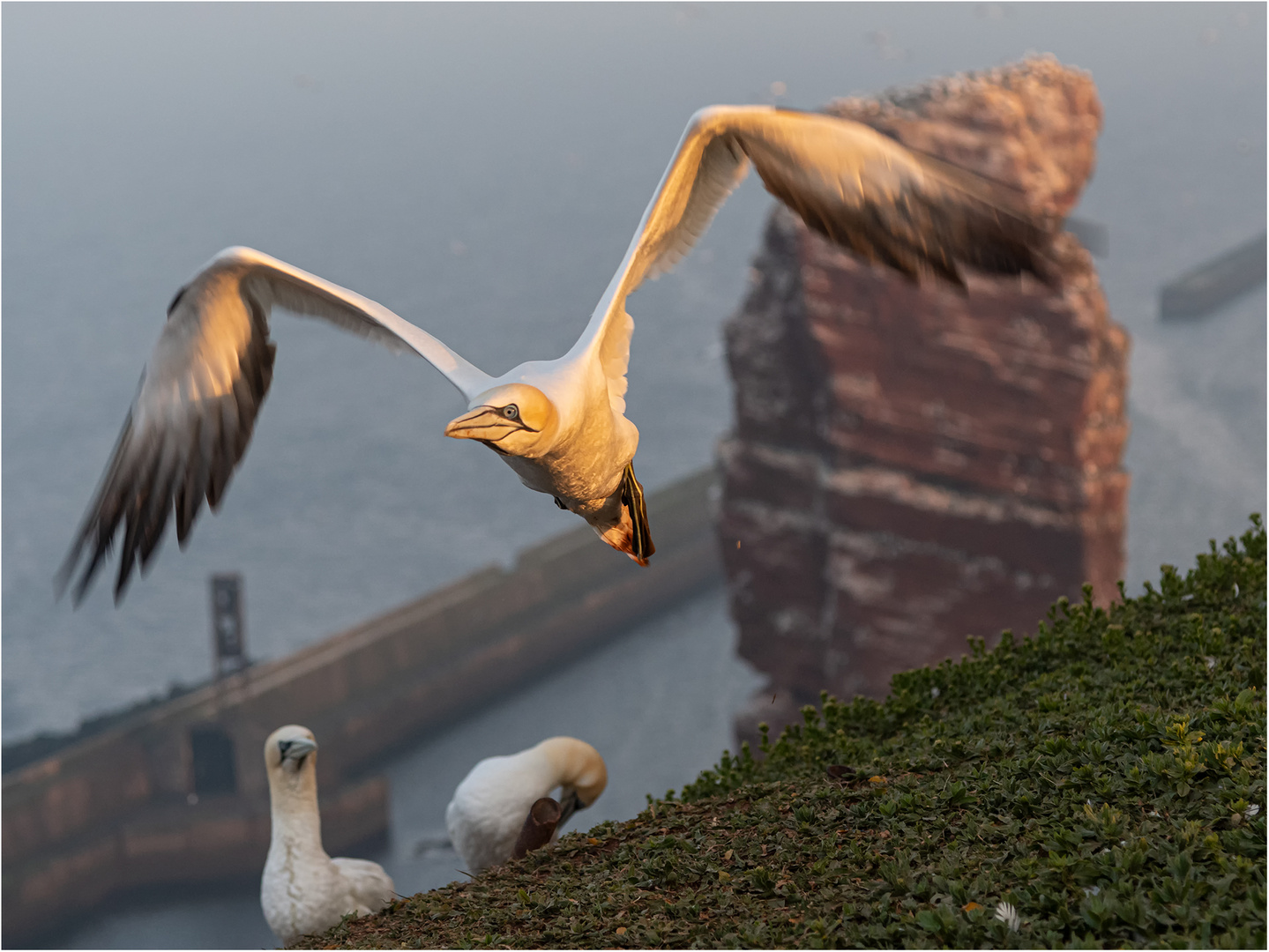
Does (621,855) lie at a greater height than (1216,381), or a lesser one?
lesser

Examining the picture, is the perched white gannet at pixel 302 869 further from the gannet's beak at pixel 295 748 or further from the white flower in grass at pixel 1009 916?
the white flower in grass at pixel 1009 916

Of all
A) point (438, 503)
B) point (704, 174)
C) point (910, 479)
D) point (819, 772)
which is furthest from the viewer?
point (438, 503)

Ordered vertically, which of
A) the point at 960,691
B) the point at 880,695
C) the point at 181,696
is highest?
the point at 181,696

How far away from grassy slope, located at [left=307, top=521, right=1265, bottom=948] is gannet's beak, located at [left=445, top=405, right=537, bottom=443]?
150 cm

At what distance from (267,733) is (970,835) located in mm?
16425

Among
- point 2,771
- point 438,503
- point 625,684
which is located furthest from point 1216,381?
point 2,771

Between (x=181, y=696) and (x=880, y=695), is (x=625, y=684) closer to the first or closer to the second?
(x=181, y=696)

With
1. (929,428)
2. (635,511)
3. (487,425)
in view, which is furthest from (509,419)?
(929,428)

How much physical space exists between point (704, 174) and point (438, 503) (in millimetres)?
31962

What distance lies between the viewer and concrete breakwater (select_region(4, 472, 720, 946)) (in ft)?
57.1

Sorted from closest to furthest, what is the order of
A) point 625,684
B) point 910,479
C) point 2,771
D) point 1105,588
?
point 910,479 < point 1105,588 < point 2,771 < point 625,684

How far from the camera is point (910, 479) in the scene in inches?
571

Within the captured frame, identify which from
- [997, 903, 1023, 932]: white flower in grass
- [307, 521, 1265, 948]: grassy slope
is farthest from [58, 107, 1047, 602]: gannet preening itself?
[997, 903, 1023, 932]: white flower in grass

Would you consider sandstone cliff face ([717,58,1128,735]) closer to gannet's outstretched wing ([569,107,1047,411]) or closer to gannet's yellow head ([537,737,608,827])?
gannet's yellow head ([537,737,608,827])
